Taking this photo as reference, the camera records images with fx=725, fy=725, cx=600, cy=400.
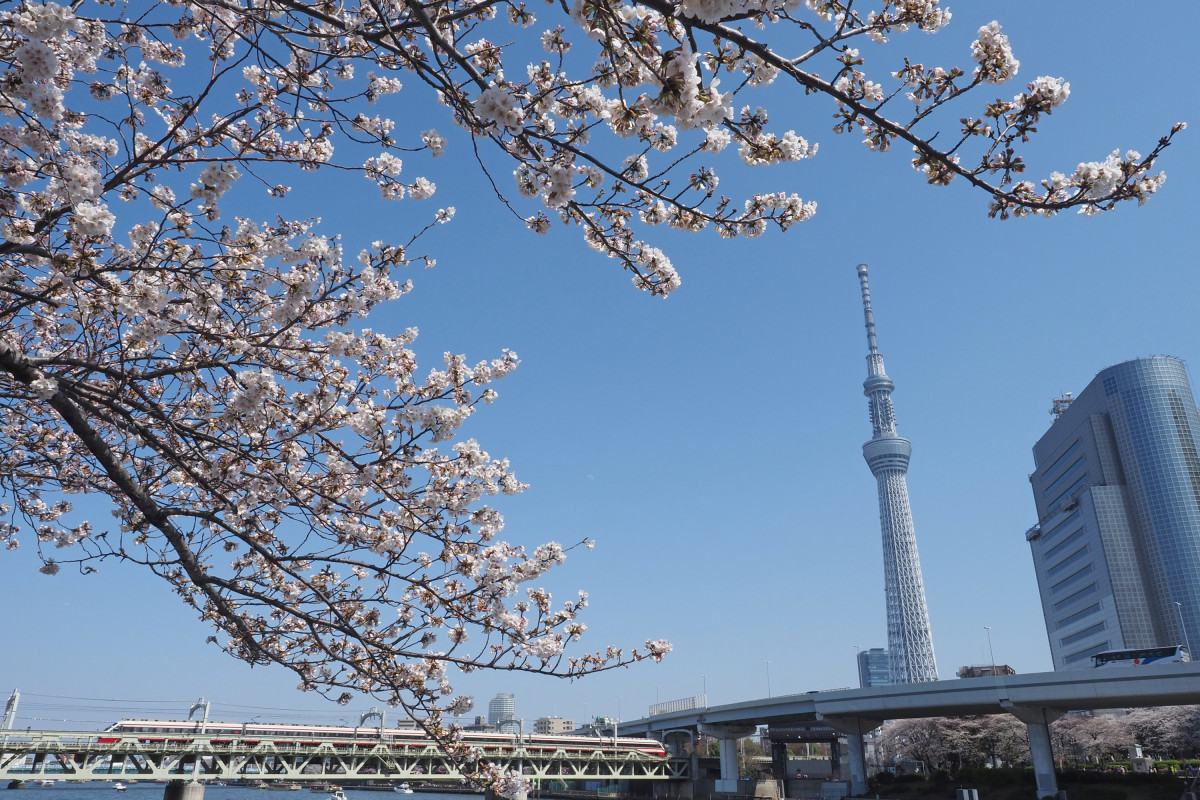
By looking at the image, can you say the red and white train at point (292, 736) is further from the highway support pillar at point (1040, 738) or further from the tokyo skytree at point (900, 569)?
the tokyo skytree at point (900, 569)

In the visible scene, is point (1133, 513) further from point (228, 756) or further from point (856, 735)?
point (228, 756)

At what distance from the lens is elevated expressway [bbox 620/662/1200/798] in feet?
95.0

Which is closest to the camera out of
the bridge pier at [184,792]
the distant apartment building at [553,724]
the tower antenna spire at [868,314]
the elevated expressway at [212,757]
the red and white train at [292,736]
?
the bridge pier at [184,792]

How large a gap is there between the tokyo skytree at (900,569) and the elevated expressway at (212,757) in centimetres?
6283

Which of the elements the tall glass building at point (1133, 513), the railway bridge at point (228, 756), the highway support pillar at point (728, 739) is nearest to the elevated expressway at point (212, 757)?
the railway bridge at point (228, 756)

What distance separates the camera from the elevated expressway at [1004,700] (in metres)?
29.0

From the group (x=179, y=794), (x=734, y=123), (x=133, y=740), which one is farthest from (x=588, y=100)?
(x=133, y=740)

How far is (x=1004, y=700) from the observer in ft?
110

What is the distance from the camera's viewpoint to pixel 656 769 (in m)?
63.8

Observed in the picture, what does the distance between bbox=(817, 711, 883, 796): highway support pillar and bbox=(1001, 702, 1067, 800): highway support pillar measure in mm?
11754

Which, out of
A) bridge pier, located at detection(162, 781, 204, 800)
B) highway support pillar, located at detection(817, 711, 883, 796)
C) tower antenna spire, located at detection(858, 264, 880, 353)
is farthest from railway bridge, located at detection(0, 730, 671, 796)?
tower antenna spire, located at detection(858, 264, 880, 353)

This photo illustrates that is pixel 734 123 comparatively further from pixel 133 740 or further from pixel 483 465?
pixel 133 740

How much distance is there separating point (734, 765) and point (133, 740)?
41.8m

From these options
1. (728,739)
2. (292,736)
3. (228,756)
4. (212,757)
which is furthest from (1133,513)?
(212,757)
